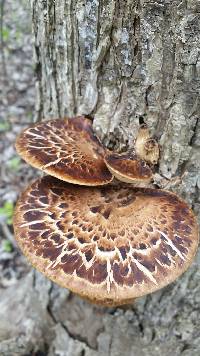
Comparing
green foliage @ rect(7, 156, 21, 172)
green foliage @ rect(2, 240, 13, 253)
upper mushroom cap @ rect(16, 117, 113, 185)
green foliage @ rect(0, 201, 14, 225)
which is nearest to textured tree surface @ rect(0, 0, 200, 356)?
upper mushroom cap @ rect(16, 117, 113, 185)

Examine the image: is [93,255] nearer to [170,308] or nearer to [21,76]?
[170,308]

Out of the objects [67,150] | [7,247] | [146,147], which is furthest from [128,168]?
[7,247]

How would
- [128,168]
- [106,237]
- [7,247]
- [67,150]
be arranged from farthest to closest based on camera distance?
[7,247] < [67,150] < [128,168] < [106,237]

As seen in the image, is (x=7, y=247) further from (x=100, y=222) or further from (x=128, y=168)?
(x=128, y=168)

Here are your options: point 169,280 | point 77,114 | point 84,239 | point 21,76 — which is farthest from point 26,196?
point 21,76

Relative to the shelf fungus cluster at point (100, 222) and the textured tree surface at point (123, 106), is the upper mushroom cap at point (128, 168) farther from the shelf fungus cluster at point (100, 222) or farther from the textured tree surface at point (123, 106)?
the textured tree surface at point (123, 106)

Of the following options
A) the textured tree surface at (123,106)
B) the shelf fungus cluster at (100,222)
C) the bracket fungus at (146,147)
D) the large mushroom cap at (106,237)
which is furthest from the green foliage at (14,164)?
the bracket fungus at (146,147)

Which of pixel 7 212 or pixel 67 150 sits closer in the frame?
pixel 67 150
